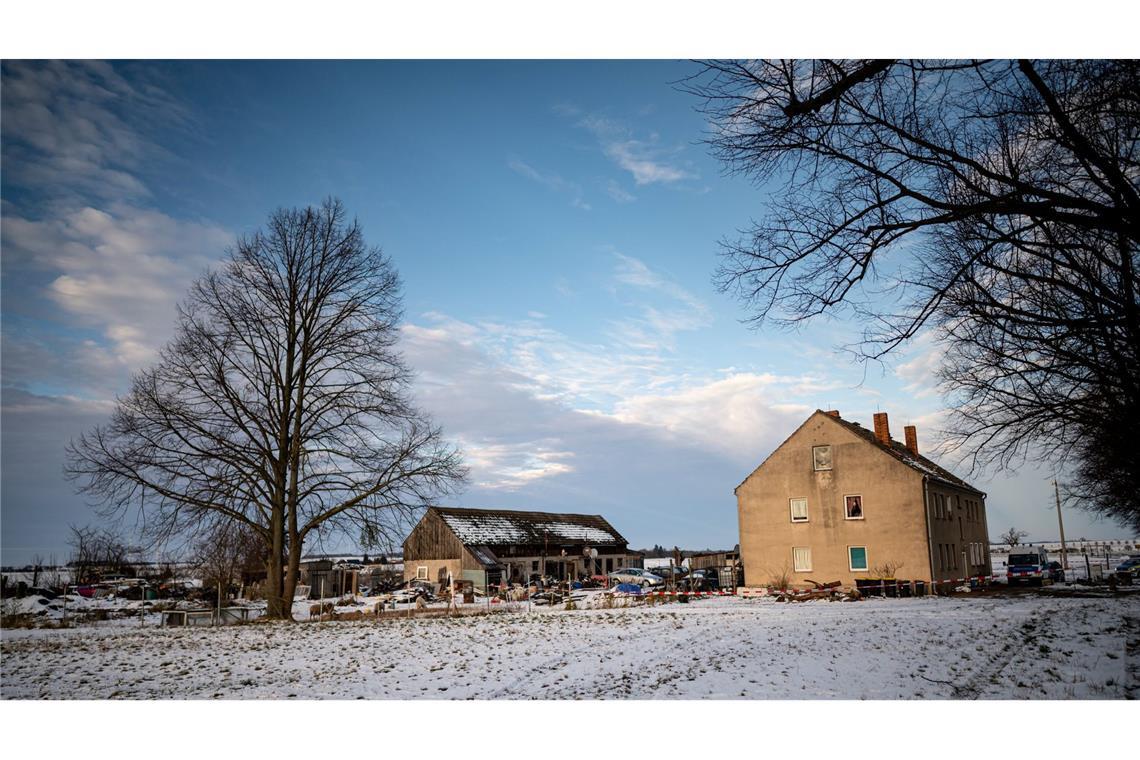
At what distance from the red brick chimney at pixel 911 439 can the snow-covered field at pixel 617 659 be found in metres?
20.9

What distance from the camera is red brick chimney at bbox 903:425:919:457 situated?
38.3 m

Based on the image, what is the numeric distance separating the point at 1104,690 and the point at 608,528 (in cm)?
4919

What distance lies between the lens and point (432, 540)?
42344 millimetres

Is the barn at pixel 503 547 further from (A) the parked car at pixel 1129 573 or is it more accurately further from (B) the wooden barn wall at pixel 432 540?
(A) the parked car at pixel 1129 573

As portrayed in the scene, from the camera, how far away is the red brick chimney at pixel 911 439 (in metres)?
38.3

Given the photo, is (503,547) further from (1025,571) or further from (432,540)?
(1025,571)

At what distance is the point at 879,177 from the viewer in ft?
23.5

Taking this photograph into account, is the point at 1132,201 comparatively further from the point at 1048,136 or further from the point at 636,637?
the point at 636,637

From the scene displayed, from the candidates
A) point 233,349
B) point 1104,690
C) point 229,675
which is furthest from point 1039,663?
point 233,349

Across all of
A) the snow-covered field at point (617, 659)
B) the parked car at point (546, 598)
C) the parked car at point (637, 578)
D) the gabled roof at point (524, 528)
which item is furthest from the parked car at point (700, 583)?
the snow-covered field at point (617, 659)

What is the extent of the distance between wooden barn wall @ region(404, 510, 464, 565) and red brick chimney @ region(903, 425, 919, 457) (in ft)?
83.5

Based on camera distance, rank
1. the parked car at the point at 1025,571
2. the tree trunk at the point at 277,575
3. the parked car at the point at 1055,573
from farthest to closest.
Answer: the parked car at the point at 1055,573 → the parked car at the point at 1025,571 → the tree trunk at the point at 277,575

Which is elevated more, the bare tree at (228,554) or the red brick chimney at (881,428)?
the red brick chimney at (881,428)

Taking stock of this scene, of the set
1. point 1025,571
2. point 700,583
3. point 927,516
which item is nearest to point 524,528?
point 700,583
